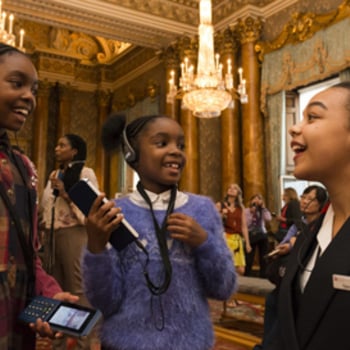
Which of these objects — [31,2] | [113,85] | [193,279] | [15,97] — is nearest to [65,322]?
[193,279]

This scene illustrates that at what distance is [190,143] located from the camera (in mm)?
10141

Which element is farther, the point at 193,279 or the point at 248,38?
the point at 248,38

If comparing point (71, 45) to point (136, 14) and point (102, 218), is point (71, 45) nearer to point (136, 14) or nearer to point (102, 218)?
point (136, 14)

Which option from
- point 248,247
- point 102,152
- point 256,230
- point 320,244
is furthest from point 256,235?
point 102,152

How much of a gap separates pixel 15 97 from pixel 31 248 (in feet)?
1.63

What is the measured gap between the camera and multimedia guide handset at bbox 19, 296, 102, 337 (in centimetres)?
117

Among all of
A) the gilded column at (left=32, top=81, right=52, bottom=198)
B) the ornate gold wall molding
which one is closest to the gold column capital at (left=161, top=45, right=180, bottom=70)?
the ornate gold wall molding

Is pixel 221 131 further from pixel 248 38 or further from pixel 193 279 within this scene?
pixel 193 279

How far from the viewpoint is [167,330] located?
4.52 ft

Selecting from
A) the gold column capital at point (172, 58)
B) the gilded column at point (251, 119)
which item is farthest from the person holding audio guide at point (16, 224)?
the gold column capital at point (172, 58)

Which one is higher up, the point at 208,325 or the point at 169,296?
the point at 169,296

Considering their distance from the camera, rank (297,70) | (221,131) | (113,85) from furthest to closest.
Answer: (113,85) < (221,131) < (297,70)

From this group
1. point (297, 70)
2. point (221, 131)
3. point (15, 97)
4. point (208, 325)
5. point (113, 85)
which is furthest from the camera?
point (113, 85)

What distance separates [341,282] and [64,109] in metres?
14.3
